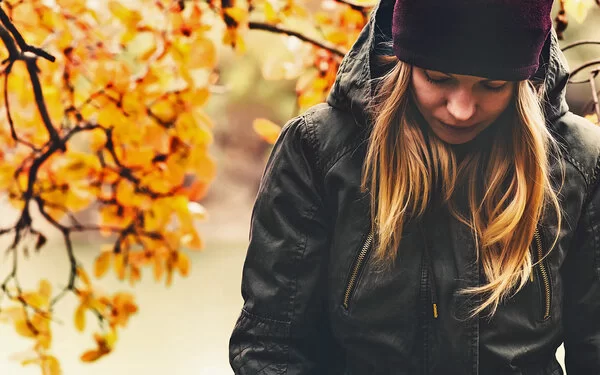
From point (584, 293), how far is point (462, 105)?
1.37 feet

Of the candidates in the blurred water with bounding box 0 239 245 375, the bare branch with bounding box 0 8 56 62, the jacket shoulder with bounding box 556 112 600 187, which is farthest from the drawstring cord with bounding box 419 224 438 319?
the blurred water with bounding box 0 239 245 375

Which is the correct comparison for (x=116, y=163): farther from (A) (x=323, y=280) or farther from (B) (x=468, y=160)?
(B) (x=468, y=160)

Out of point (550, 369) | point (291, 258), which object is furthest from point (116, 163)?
point (550, 369)

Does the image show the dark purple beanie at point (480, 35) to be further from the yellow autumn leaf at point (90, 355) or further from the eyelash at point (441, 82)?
the yellow autumn leaf at point (90, 355)

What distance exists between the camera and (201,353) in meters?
5.68

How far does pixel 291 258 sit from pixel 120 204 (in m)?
0.91

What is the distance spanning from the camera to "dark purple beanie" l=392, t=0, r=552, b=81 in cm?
124

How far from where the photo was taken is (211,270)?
7.56 m

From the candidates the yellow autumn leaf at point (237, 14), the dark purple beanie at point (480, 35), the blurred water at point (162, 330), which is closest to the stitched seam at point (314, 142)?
the dark purple beanie at point (480, 35)

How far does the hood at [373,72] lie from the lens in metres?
1.39

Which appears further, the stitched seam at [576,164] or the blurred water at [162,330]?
the blurred water at [162,330]

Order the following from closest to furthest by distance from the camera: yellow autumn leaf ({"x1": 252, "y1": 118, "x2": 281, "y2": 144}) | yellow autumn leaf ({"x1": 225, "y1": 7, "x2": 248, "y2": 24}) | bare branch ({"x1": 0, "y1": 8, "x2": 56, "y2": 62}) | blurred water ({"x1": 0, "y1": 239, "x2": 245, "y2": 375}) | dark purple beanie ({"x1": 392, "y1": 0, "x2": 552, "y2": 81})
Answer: dark purple beanie ({"x1": 392, "y1": 0, "x2": 552, "y2": 81}) < bare branch ({"x1": 0, "y1": 8, "x2": 56, "y2": 62}) < yellow autumn leaf ({"x1": 225, "y1": 7, "x2": 248, "y2": 24}) < yellow autumn leaf ({"x1": 252, "y1": 118, "x2": 281, "y2": 144}) < blurred water ({"x1": 0, "y1": 239, "x2": 245, "y2": 375})

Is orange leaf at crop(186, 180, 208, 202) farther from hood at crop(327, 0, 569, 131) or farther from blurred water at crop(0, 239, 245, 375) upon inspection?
blurred water at crop(0, 239, 245, 375)

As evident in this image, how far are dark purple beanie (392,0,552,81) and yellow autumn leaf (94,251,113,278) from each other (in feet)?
4.10
